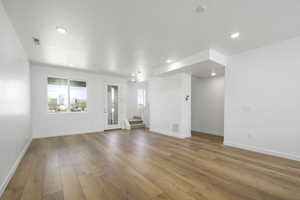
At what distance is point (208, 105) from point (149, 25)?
4.53 m

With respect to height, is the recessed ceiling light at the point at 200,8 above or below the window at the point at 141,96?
above

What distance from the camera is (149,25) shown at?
2316mm

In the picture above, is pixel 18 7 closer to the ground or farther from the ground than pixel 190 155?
farther from the ground

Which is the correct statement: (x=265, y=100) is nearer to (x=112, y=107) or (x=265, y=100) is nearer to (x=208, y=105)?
(x=208, y=105)

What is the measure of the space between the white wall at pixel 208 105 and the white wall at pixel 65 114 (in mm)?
4056

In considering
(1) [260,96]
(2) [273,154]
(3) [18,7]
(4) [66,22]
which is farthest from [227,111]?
(3) [18,7]

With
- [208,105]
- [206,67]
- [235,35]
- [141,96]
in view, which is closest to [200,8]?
[235,35]

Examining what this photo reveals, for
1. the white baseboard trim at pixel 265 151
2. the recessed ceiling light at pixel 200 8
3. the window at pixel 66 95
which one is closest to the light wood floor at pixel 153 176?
the white baseboard trim at pixel 265 151

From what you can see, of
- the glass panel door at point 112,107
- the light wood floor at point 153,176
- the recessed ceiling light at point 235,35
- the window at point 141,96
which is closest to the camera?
the light wood floor at point 153,176

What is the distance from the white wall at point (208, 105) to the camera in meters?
5.20

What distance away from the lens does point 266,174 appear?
2158 millimetres

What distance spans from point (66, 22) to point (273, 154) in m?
5.25

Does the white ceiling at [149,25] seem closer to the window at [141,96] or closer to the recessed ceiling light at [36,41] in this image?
the recessed ceiling light at [36,41]

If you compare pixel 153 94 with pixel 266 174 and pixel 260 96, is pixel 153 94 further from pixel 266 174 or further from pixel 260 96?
pixel 266 174
